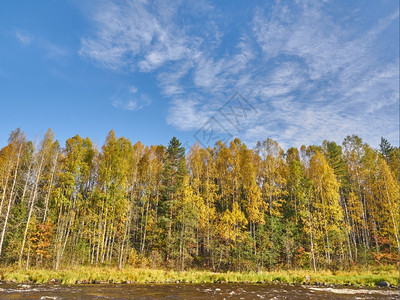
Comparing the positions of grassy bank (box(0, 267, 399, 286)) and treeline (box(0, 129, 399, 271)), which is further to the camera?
treeline (box(0, 129, 399, 271))

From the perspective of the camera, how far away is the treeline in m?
22.5

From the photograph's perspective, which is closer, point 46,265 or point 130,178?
point 46,265

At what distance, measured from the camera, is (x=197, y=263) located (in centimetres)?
2712

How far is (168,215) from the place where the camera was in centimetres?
2733

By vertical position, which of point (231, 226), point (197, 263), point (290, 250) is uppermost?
point (231, 226)

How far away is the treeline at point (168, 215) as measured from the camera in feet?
73.8

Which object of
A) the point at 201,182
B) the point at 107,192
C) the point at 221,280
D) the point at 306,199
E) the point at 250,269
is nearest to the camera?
the point at 221,280

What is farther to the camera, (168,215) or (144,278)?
(168,215)

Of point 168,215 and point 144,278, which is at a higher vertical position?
point 168,215

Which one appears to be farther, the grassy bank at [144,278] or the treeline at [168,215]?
the treeline at [168,215]

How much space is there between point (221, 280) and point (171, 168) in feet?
46.8

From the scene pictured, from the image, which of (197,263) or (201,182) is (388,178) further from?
(197,263)

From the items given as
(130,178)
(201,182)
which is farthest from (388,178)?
(130,178)

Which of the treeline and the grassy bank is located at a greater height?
the treeline
